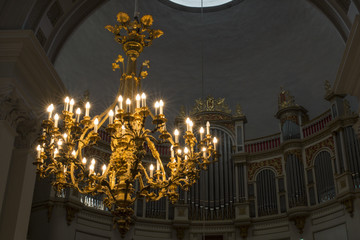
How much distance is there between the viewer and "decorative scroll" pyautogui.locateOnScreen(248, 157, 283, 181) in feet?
48.7

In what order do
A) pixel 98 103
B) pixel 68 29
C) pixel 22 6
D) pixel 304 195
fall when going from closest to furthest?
pixel 22 6
pixel 68 29
pixel 304 195
pixel 98 103

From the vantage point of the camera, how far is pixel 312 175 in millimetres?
13922

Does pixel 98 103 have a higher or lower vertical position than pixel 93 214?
higher

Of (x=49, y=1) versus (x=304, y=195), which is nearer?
(x=49, y=1)

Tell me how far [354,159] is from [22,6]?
31.3 feet

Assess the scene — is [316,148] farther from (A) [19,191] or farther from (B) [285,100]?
(A) [19,191]

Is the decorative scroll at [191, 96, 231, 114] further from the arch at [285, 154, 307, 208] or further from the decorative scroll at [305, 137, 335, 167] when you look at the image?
the decorative scroll at [305, 137, 335, 167]

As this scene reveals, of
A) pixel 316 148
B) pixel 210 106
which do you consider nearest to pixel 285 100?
pixel 316 148

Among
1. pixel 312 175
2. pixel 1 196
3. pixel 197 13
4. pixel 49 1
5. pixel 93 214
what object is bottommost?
pixel 1 196

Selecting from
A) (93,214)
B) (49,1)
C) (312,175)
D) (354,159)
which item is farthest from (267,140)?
(49,1)

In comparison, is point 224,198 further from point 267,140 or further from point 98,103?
point 98,103

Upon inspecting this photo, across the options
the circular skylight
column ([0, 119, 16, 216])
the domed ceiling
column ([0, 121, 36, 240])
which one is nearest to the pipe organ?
the domed ceiling

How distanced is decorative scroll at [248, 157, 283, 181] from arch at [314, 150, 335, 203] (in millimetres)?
1303

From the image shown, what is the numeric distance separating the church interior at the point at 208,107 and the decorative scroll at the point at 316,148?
4cm
